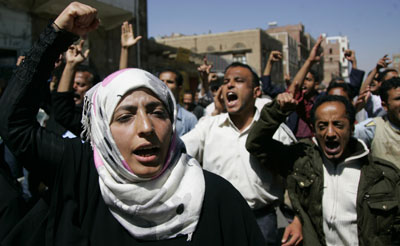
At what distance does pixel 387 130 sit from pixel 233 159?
52.1 inches

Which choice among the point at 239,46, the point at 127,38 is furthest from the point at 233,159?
the point at 239,46

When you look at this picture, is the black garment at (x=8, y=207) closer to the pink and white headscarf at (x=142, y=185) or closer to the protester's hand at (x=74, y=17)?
the pink and white headscarf at (x=142, y=185)

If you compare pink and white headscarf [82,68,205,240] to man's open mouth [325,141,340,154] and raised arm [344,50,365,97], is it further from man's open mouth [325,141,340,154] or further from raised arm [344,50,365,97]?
raised arm [344,50,365,97]

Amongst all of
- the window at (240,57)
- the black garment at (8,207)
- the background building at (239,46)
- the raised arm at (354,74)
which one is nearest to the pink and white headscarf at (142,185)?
the black garment at (8,207)

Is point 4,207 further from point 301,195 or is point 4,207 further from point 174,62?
point 174,62

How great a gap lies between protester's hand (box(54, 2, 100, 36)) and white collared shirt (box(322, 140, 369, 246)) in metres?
1.78

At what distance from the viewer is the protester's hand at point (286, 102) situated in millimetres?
2154

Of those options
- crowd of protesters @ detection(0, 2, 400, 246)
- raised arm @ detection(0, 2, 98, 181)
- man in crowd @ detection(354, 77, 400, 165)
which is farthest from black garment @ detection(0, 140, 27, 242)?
man in crowd @ detection(354, 77, 400, 165)

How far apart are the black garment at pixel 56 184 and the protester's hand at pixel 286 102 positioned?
3.07 feet

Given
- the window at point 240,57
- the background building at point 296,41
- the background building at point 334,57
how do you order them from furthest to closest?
the background building at point 334,57, the background building at point 296,41, the window at point 240,57

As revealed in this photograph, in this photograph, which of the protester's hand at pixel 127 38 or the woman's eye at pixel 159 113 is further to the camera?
the protester's hand at pixel 127 38

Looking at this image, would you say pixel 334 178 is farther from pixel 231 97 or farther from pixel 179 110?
pixel 179 110

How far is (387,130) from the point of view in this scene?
280 cm

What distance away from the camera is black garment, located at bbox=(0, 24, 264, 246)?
4.61 feet
